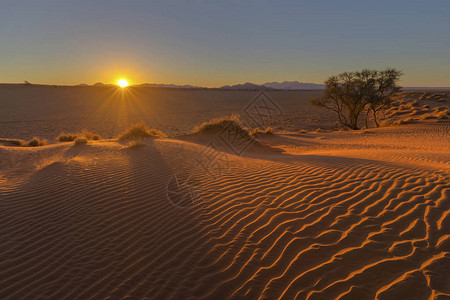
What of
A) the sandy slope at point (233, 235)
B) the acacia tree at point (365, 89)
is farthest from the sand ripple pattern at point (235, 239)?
the acacia tree at point (365, 89)

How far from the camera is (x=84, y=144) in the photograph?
33.0 ft

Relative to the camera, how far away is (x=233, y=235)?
345cm

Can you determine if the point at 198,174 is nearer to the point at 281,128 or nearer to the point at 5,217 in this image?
the point at 5,217

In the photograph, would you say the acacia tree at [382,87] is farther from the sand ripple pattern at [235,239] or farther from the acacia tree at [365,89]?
the sand ripple pattern at [235,239]

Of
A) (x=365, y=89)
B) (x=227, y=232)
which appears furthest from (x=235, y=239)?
(x=365, y=89)

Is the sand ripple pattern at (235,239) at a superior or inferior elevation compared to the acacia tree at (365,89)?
inferior

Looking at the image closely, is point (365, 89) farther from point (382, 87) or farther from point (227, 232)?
point (227, 232)

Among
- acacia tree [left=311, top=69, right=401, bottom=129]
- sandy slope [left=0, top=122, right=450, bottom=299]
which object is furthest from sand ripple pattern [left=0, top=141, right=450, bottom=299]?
acacia tree [left=311, top=69, right=401, bottom=129]

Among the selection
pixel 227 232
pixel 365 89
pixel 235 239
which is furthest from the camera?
pixel 365 89

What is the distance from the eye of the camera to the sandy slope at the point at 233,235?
8.49ft

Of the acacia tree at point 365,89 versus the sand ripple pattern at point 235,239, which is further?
the acacia tree at point 365,89

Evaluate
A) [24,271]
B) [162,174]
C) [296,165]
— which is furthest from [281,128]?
[24,271]

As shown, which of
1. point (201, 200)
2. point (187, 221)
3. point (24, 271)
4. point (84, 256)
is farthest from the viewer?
point (201, 200)

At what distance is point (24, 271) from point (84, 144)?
8.11m
